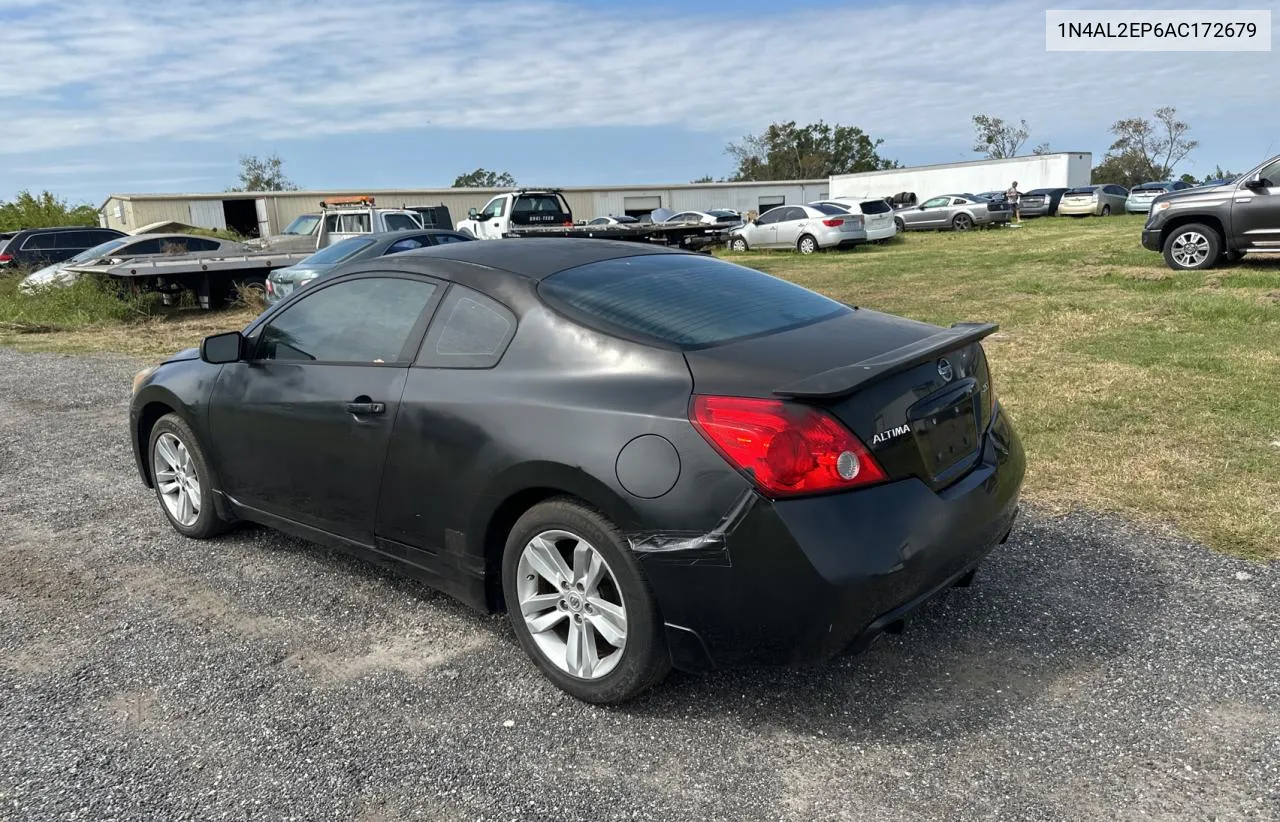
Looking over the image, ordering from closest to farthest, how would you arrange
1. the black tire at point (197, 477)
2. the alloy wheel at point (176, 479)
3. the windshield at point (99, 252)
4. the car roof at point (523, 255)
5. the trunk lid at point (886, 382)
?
the trunk lid at point (886, 382)
the car roof at point (523, 255)
the black tire at point (197, 477)
the alloy wheel at point (176, 479)
the windshield at point (99, 252)

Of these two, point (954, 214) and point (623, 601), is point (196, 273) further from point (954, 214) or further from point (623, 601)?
point (954, 214)

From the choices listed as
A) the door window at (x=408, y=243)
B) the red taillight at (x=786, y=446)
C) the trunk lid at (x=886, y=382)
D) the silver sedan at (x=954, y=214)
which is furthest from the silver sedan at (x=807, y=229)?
the red taillight at (x=786, y=446)

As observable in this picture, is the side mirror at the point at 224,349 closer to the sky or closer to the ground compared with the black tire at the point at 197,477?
closer to the sky

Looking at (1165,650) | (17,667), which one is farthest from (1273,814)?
(17,667)

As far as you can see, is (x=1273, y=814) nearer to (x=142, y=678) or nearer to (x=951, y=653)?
(x=951, y=653)

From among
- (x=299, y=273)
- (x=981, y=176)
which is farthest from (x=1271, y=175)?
(x=981, y=176)

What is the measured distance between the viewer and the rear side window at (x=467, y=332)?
3168 millimetres

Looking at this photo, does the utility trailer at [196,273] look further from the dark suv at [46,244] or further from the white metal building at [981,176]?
the white metal building at [981,176]

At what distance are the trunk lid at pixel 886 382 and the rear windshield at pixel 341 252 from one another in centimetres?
1050

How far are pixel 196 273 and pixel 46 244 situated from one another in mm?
8653

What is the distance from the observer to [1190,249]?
41.7ft

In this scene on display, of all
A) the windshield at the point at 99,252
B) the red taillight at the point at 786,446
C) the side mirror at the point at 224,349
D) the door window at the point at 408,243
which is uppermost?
the windshield at the point at 99,252

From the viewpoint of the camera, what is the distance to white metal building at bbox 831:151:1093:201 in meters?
42.7

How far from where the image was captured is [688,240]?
18.9 m
